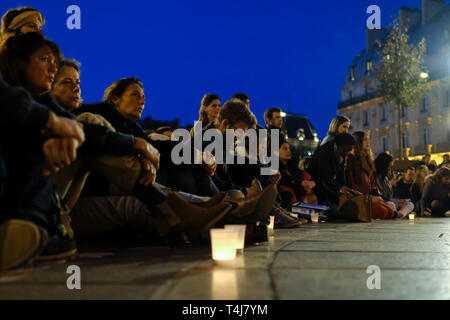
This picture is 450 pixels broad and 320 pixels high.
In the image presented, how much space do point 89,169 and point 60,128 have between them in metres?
0.82

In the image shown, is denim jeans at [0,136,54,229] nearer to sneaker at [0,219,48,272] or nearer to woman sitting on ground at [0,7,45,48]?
sneaker at [0,219,48,272]

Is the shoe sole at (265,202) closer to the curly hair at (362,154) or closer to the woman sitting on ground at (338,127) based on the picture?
the woman sitting on ground at (338,127)

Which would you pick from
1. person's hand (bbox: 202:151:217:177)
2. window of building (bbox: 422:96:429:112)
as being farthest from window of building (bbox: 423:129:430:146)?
person's hand (bbox: 202:151:217:177)

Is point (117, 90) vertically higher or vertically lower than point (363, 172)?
higher

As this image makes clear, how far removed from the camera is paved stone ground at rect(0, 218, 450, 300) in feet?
6.03

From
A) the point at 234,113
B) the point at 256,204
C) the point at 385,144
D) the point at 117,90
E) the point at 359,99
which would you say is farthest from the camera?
the point at 359,99

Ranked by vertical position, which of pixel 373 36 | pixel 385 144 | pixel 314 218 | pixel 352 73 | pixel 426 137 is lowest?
pixel 314 218

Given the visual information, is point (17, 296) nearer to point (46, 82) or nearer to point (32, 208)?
point (32, 208)

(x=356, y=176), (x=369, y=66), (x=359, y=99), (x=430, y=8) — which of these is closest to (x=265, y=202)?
(x=356, y=176)

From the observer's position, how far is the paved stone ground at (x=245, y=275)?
6.03ft

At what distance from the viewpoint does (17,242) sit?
2174 mm

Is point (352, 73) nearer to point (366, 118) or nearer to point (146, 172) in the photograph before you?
point (366, 118)

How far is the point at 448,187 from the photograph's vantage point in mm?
11203

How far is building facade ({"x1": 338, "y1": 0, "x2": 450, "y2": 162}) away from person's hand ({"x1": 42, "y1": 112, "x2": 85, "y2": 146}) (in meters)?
43.9
